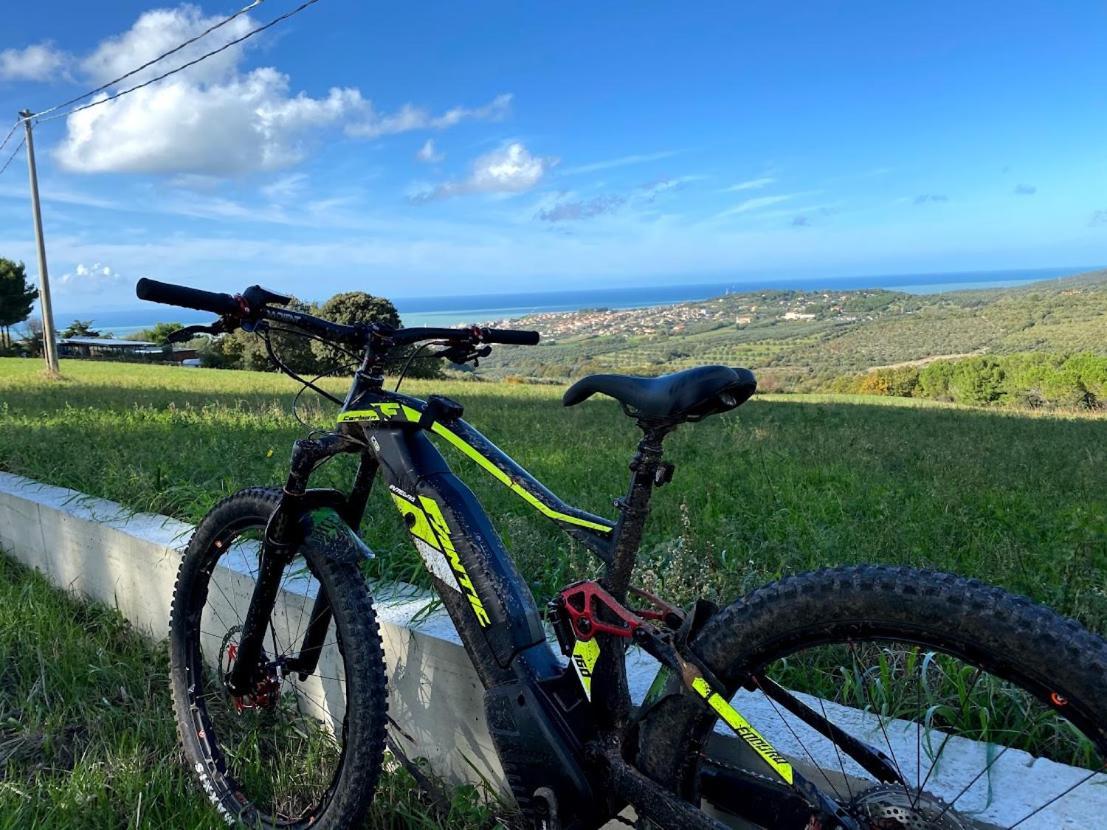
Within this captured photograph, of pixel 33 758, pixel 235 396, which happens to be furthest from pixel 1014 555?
pixel 235 396

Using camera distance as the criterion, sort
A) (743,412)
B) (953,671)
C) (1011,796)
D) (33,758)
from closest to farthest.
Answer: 1. (1011,796)
2. (953,671)
3. (33,758)
4. (743,412)

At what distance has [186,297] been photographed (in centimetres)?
177

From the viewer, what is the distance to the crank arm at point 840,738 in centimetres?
140

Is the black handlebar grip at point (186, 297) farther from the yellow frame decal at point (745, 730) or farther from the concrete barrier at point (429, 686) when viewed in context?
the yellow frame decal at point (745, 730)

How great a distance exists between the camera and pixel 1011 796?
1402 mm

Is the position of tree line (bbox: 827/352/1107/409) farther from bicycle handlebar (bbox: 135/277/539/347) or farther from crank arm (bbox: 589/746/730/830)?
crank arm (bbox: 589/746/730/830)

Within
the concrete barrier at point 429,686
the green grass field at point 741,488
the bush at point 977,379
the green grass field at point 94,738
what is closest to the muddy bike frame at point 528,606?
the concrete barrier at point 429,686

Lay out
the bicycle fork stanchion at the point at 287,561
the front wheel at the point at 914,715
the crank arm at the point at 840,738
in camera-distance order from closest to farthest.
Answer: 1. the front wheel at the point at 914,715
2. the crank arm at the point at 840,738
3. the bicycle fork stanchion at the point at 287,561

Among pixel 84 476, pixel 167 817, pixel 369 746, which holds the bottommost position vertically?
pixel 167 817

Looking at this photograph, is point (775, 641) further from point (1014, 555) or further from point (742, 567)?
point (1014, 555)

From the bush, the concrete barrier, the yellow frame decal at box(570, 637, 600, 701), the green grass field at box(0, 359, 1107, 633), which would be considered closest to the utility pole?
the green grass field at box(0, 359, 1107, 633)

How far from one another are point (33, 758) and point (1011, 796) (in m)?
2.87

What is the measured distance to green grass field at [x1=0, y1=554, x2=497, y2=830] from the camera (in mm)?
2125

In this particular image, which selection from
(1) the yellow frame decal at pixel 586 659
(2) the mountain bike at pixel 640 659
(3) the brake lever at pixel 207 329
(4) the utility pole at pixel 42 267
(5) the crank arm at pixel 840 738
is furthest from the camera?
(4) the utility pole at pixel 42 267
